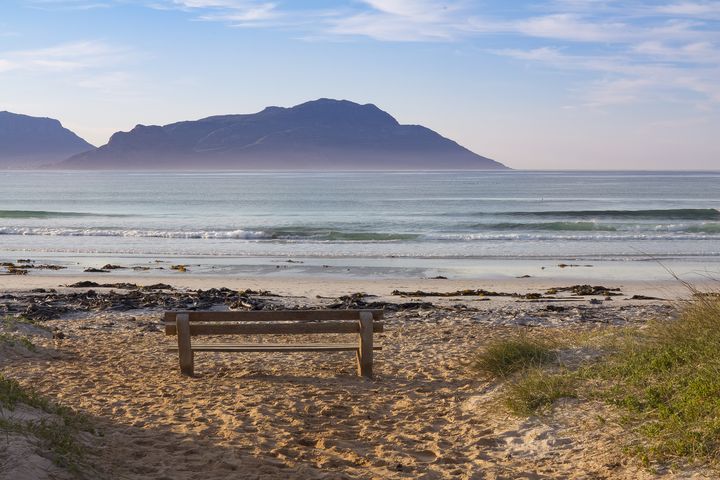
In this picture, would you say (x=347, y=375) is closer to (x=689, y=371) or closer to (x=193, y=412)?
(x=193, y=412)

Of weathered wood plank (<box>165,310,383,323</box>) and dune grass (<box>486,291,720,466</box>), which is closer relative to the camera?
dune grass (<box>486,291,720,466</box>)

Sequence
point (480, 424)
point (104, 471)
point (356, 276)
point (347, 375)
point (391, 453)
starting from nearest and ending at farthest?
point (104, 471) → point (391, 453) → point (480, 424) → point (347, 375) → point (356, 276)

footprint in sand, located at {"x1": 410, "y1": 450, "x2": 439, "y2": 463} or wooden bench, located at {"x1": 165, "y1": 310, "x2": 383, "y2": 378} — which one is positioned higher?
wooden bench, located at {"x1": 165, "y1": 310, "x2": 383, "y2": 378}

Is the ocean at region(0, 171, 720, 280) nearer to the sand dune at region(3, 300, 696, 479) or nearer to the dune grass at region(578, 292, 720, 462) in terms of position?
the sand dune at region(3, 300, 696, 479)

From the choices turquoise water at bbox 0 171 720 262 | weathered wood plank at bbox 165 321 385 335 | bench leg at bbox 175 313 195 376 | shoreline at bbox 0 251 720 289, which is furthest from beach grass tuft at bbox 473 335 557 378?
turquoise water at bbox 0 171 720 262

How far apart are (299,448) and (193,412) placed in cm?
136

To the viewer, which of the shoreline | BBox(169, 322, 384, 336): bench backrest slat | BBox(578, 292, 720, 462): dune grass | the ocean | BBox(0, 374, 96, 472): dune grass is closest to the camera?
BBox(0, 374, 96, 472): dune grass

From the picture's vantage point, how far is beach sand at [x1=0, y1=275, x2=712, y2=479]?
589 cm

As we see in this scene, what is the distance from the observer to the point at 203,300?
572 inches

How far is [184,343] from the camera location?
344 inches

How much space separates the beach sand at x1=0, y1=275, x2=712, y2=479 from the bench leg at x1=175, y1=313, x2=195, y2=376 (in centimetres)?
17

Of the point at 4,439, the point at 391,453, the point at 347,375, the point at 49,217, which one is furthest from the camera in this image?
the point at 49,217

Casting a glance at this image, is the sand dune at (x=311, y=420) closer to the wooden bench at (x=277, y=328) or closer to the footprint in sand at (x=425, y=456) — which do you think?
the footprint in sand at (x=425, y=456)

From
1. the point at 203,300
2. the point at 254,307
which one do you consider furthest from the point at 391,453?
the point at 203,300
